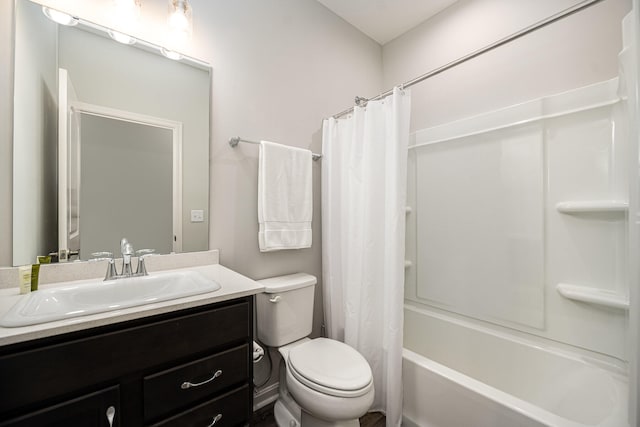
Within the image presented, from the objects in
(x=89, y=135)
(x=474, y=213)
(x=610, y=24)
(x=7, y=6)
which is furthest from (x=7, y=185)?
(x=610, y=24)

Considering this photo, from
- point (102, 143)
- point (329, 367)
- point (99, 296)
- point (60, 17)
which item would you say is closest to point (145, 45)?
point (60, 17)

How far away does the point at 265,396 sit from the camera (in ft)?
5.29

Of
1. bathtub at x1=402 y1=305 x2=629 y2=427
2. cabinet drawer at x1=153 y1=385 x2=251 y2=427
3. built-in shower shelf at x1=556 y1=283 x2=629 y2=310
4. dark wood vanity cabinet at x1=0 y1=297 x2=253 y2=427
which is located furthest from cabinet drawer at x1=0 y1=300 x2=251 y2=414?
built-in shower shelf at x1=556 y1=283 x2=629 y2=310

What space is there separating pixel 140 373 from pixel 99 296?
0.41m

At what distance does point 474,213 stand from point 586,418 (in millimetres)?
1116

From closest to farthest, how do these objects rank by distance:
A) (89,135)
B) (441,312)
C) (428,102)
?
(89,135)
(441,312)
(428,102)

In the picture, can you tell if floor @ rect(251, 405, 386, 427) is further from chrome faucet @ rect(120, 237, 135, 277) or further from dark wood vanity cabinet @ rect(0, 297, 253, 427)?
chrome faucet @ rect(120, 237, 135, 277)

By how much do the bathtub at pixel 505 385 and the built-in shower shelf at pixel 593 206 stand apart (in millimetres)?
744

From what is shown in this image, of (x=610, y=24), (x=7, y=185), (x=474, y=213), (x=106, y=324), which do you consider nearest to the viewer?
(x=106, y=324)

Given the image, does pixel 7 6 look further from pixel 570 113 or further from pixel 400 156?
pixel 570 113

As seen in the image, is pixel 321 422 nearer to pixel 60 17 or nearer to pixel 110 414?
pixel 110 414

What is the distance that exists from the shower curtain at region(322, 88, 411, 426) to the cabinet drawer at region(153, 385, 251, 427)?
771mm

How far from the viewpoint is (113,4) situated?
1.15 metres

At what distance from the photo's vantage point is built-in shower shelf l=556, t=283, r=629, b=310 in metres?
1.20
